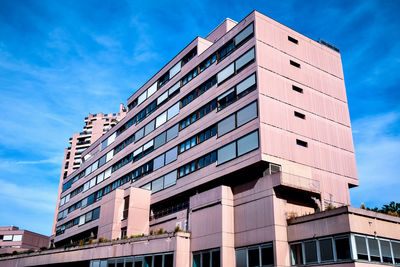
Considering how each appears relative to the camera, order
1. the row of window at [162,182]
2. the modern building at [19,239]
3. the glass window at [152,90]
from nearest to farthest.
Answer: the row of window at [162,182], the glass window at [152,90], the modern building at [19,239]

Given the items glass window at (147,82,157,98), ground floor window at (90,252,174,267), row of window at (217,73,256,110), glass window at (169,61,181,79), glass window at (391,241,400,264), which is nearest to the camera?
glass window at (391,241,400,264)

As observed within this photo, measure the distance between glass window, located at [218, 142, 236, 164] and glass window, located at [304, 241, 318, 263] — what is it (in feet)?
32.3

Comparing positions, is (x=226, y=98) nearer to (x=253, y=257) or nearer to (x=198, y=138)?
(x=198, y=138)

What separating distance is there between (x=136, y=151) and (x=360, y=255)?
3338 cm

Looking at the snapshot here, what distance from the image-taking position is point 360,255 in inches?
938

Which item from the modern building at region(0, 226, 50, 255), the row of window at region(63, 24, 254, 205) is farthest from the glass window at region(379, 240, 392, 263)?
the modern building at region(0, 226, 50, 255)

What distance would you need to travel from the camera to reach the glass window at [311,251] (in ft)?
84.3

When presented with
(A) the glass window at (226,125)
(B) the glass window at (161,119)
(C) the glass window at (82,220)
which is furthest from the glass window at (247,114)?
(C) the glass window at (82,220)

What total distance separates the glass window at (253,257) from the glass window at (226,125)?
1059 cm

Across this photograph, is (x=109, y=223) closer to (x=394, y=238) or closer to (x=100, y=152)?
(x=100, y=152)

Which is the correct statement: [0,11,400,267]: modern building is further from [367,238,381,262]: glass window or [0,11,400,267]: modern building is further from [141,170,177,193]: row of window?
[141,170,177,193]: row of window

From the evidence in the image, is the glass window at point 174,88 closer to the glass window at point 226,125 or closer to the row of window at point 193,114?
the row of window at point 193,114

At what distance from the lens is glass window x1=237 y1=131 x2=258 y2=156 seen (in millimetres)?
31625

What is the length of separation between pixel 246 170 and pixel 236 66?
392 inches
